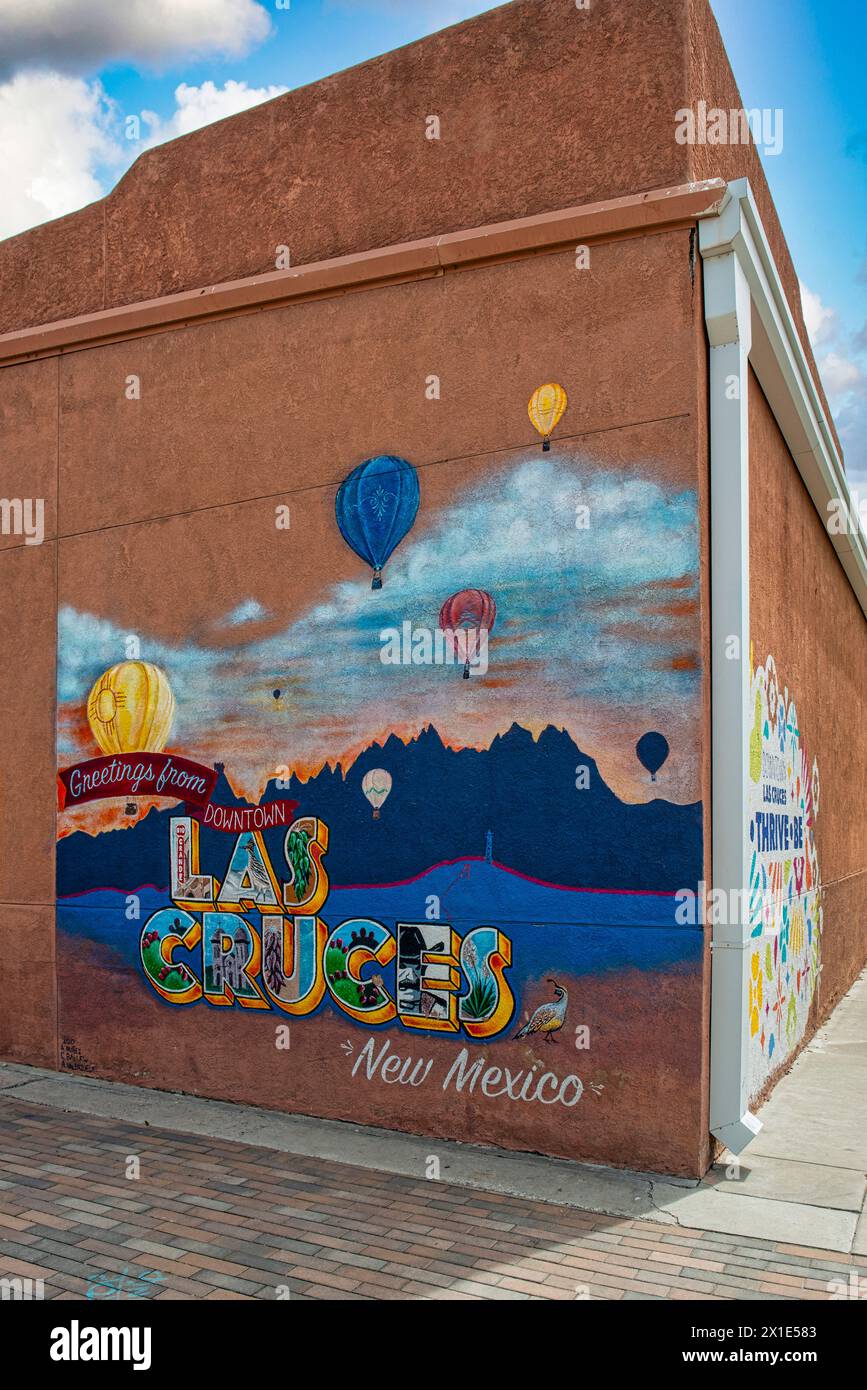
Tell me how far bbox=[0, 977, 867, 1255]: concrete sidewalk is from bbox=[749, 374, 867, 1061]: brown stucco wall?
2.82m

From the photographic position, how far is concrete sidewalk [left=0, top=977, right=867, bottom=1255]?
17.6 feet

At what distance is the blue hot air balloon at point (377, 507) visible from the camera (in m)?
6.97

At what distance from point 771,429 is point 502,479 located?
2.64 meters

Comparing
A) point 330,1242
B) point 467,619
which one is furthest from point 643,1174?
point 467,619

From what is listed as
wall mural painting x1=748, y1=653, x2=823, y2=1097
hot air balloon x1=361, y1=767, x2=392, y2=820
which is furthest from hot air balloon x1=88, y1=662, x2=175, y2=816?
wall mural painting x1=748, y1=653, x2=823, y2=1097

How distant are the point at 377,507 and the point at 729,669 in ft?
7.74

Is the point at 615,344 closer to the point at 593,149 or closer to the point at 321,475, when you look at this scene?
the point at 593,149

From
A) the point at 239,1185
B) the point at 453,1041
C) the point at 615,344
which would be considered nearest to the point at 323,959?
the point at 453,1041

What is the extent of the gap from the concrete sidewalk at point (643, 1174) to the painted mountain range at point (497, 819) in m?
1.48

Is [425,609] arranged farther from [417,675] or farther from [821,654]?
[821,654]

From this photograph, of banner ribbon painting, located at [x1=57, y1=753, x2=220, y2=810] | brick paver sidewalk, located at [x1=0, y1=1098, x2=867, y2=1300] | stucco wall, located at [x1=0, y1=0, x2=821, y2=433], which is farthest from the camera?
banner ribbon painting, located at [x1=57, y1=753, x2=220, y2=810]

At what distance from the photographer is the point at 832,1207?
5465 mm

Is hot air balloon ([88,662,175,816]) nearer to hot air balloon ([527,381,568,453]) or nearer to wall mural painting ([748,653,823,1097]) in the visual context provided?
hot air balloon ([527,381,568,453])

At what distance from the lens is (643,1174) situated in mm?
5941
